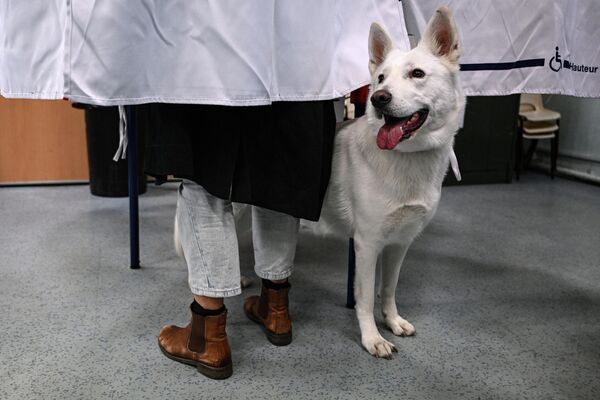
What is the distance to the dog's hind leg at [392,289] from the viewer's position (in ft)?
5.06

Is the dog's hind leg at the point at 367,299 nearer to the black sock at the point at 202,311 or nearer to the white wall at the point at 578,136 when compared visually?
the black sock at the point at 202,311

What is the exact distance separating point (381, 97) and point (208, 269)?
604mm

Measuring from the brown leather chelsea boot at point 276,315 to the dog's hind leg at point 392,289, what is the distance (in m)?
0.32

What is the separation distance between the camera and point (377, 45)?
1.21 m

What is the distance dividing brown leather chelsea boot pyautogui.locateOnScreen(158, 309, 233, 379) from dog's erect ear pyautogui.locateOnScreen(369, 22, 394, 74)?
0.76 metres

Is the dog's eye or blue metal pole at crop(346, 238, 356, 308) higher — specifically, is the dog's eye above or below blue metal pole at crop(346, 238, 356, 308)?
above

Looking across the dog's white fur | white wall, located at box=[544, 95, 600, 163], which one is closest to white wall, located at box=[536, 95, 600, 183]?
white wall, located at box=[544, 95, 600, 163]

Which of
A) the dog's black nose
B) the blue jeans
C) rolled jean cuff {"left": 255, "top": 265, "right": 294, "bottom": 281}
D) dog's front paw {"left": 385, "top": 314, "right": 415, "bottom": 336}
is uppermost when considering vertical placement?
the dog's black nose

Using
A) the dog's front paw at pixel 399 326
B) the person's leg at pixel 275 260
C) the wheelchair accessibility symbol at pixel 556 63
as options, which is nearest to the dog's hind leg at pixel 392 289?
the dog's front paw at pixel 399 326

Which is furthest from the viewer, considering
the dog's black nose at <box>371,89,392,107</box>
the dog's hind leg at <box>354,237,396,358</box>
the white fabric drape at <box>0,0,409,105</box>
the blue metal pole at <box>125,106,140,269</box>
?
the blue metal pole at <box>125,106,140,269</box>

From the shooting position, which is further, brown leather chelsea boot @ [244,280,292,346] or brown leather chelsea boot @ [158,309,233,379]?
brown leather chelsea boot @ [244,280,292,346]

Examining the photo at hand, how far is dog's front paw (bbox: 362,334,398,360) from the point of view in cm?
141

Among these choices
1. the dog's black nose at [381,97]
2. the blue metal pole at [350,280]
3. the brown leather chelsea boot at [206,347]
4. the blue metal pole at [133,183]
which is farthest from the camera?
the blue metal pole at [133,183]

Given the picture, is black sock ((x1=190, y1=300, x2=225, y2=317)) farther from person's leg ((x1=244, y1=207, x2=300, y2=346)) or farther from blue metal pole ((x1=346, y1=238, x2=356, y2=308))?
blue metal pole ((x1=346, y1=238, x2=356, y2=308))
